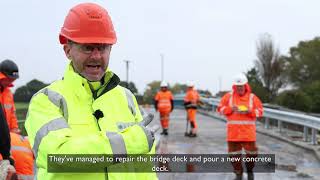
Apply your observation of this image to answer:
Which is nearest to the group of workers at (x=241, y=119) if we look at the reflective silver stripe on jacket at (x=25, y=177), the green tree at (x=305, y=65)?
the reflective silver stripe on jacket at (x=25, y=177)

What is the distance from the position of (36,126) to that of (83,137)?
246 mm

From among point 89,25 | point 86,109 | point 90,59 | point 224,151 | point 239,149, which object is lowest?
point 224,151

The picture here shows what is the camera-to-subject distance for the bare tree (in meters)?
41.7

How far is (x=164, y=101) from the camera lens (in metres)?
16.5

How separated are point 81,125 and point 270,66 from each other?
1618 inches

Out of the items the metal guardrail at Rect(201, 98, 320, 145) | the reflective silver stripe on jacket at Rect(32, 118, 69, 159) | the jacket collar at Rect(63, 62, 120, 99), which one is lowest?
the metal guardrail at Rect(201, 98, 320, 145)

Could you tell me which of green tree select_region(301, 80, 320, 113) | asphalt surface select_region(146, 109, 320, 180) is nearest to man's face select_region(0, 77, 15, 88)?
asphalt surface select_region(146, 109, 320, 180)

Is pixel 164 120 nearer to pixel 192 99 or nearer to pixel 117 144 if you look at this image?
pixel 192 99

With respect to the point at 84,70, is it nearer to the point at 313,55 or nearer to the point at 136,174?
the point at 136,174

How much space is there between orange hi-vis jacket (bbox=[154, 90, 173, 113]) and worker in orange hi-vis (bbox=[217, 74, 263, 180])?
24.2 feet

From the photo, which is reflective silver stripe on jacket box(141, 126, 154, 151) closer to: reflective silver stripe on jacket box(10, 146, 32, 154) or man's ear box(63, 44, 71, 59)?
man's ear box(63, 44, 71, 59)

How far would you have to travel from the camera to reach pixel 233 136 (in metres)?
8.80

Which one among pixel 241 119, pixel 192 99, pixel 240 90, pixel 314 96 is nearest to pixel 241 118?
pixel 241 119

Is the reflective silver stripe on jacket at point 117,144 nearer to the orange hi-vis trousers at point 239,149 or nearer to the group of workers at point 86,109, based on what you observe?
the group of workers at point 86,109
